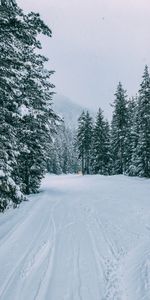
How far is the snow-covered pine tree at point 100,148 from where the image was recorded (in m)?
52.8

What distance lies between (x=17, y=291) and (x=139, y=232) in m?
5.62

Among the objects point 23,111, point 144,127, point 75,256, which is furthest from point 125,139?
point 75,256

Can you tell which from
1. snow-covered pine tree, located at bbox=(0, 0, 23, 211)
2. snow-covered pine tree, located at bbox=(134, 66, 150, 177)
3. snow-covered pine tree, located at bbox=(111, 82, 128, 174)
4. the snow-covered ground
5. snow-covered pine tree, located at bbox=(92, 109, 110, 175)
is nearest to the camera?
the snow-covered ground

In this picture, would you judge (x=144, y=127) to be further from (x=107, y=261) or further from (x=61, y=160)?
(x=61, y=160)

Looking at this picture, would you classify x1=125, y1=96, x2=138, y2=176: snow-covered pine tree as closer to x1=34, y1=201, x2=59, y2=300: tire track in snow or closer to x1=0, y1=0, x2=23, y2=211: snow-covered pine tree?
x1=0, y1=0, x2=23, y2=211: snow-covered pine tree

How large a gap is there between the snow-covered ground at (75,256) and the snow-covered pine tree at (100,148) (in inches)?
1501

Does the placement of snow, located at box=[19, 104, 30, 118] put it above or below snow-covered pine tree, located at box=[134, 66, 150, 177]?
below

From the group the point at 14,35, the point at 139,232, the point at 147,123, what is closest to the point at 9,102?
the point at 14,35

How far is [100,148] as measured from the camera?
52812 mm

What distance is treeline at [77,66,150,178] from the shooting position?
40500 millimetres

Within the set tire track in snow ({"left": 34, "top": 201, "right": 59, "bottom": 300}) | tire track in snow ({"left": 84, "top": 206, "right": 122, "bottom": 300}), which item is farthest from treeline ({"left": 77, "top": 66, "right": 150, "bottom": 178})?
tire track in snow ({"left": 34, "top": 201, "right": 59, "bottom": 300})

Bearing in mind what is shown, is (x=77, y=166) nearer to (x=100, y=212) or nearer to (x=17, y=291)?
(x=100, y=212)

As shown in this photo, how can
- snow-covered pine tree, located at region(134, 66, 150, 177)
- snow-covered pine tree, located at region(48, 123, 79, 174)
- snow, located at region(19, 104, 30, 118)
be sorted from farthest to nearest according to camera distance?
snow-covered pine tree, located at region(48, 123, 79, 174) < snow-covered pine tree, located at region(134, 66, 150, 177) < snow, located at region(19, 104, 30, 118)

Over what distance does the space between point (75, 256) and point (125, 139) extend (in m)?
42.8
